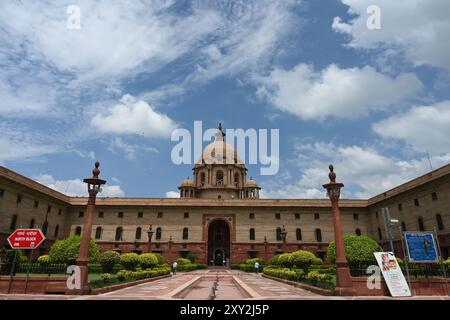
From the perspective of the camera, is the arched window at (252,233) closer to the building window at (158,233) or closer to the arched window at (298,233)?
the arched window at (298,233)

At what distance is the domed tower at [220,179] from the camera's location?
47188 mm

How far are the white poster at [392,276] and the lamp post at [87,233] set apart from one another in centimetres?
1128

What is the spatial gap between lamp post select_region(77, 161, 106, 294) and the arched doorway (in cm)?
2871

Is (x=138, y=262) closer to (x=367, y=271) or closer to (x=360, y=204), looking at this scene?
(x=367, y=271)

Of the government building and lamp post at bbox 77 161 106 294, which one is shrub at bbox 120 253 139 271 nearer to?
lamp post at bbox 77 161 106 294

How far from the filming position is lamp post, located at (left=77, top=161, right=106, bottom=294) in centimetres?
1138

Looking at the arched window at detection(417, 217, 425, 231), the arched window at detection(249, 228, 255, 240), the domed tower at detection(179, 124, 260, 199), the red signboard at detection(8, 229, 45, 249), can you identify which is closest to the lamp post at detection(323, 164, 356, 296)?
the red signboard at detection(8, 229, 45, 249)

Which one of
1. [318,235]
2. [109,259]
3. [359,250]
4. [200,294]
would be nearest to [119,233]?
[109,259]

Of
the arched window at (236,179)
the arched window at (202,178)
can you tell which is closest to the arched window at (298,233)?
the arched window at (236,179)

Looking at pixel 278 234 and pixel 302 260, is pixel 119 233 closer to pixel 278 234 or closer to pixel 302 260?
pixel 278 234

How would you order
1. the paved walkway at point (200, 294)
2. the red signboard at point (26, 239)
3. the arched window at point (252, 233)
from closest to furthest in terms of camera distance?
the paved walkway at point (200, 294) < the red signboard at point (26, 239) < the arched window at point (252, 233)
